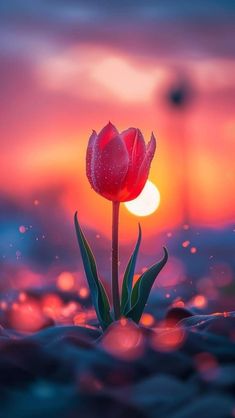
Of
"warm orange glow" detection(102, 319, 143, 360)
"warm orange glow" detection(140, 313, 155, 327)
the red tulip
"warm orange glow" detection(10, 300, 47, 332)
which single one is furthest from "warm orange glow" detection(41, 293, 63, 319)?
"warm orange glow" detection(102, 319, 143, 360)

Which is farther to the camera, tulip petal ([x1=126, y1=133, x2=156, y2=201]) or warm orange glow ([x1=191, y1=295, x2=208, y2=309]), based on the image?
warm orange glow ([x1=191, y1=295, x2=208, y2=309])

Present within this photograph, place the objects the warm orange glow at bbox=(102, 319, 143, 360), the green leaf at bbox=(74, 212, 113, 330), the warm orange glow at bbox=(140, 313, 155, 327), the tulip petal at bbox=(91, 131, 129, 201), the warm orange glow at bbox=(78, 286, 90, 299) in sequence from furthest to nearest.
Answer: the warm orange glow at bbox=(78, 286, 90, 299), the warm orange glow at bbox=(140, 313, 155, 327), the green leaf at bbox=(74, 212, 113, 330), the tulip petal at bbox=(91, 131, 129, 201), the warm orange glow at bbox=(102, 319, 143, 360)

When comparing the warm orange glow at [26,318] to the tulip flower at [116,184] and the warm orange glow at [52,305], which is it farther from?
the tulip flower at [116,184]

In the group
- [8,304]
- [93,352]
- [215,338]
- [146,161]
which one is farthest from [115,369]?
[8,304]

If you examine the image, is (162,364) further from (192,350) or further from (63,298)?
(63,298)

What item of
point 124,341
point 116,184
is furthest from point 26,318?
point 124,341

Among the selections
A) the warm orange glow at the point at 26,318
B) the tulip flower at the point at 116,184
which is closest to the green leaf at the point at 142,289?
the tulip flower at the point at 116,184

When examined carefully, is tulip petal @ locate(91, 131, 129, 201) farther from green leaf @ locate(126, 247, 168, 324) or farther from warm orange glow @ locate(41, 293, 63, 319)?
warm orange glow @ locate(41, 293, 63, 319)
